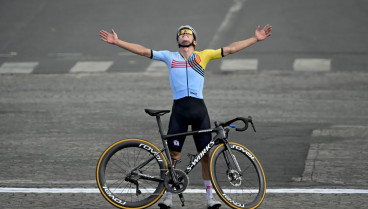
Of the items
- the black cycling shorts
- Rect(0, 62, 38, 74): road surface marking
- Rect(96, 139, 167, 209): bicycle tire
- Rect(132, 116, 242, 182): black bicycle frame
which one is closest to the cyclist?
the black cycling shorts

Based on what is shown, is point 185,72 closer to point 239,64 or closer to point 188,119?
point 188,119

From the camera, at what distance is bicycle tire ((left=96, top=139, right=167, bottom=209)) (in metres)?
8.83

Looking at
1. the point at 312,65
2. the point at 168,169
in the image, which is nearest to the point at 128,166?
the point at 168,169

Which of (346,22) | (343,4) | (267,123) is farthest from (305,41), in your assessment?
(267,123)

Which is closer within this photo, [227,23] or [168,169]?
[168,169]

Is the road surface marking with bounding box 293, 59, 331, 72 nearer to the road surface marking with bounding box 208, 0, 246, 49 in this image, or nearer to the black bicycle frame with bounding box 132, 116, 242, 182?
the road surface marking with bounding box 208, 0, 246, 49

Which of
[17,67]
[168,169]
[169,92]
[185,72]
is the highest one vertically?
[185,72]

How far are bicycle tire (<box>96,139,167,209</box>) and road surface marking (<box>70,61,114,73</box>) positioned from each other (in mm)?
10598

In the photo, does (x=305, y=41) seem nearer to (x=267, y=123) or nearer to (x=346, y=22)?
(x=346, y=22)

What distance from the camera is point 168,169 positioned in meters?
8.89

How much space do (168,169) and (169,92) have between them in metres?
7.92

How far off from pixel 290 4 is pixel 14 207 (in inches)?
666

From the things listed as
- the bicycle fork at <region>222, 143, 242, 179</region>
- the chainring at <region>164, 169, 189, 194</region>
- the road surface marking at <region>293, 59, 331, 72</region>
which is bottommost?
the chainring at <region>164, 169, 189, 194</region>

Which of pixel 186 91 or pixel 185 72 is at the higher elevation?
pixel 185 72
